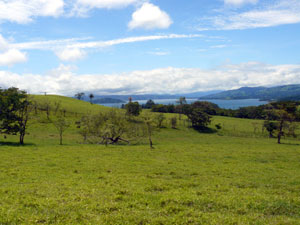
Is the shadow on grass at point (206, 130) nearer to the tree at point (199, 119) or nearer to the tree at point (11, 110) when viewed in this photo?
the tree at point (199, 119)

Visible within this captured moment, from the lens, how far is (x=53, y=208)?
33.8 feet

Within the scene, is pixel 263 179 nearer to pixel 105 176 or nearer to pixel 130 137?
pixel 105 176

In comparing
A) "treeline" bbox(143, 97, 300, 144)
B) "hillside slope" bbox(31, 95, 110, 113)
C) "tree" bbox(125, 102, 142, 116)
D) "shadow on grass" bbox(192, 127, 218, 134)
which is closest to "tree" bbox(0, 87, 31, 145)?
"hillside slope" bbox(31, 95, 110, 113)

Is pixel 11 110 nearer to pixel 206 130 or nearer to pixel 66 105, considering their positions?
pixel 206 130

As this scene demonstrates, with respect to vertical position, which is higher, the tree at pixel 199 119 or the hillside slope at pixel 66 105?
the hillside slope at pixel 66 105

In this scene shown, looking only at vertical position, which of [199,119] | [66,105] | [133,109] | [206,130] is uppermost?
[66,105]

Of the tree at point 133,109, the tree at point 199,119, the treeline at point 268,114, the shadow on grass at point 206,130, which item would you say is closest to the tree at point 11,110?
the tree at point 133,109

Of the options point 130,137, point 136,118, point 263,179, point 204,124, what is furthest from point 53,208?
point 204,124

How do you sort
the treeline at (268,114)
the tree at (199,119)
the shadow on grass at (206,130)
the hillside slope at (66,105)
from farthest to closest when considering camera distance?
the hillside slope at (66,105) → the tree at (199,119) → the shadow on grass at (206,130) → the treeline at (268,114)

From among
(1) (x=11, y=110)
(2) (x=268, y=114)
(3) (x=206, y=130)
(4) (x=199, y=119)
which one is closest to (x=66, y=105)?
(4) (x=199, y=119)

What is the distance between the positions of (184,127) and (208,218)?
336ft

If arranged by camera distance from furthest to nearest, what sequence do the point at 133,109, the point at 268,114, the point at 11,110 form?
the point at 268,114 → the point at 133,109 → the point at 11,110

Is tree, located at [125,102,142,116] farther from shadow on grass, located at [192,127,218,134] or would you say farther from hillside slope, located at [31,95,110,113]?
shadow on grass, located at [192,127,218,134]

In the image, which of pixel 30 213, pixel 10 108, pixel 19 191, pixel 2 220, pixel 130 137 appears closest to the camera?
pixel 2 220
